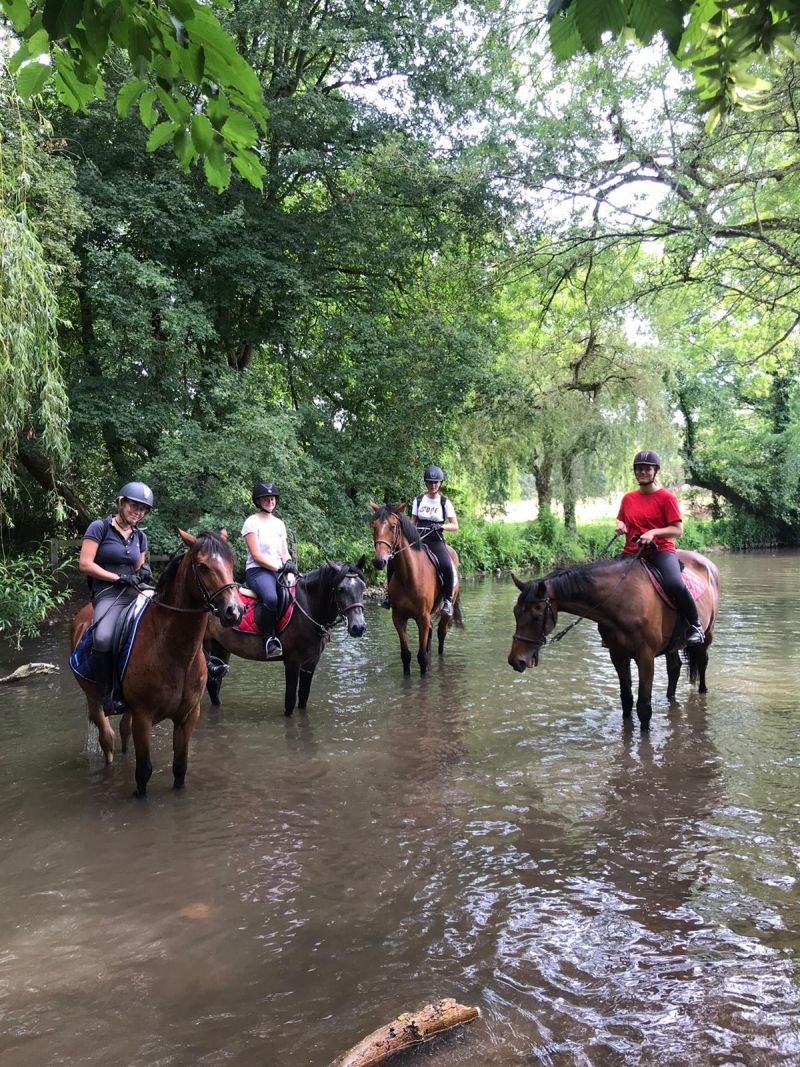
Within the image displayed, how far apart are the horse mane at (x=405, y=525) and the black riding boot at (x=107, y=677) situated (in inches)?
175

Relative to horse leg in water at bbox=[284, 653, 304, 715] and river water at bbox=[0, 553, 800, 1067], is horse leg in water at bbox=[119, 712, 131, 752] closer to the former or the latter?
river water at bbox=[0, 553, 800, 1067]

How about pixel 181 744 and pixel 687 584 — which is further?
pixel 687 584

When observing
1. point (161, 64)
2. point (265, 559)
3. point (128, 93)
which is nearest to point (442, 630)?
point (265, 559)

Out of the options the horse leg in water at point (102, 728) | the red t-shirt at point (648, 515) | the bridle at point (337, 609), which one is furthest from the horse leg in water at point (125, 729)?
the red t-shirt at point (648, 515)

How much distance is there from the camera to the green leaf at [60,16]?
7.22 feet

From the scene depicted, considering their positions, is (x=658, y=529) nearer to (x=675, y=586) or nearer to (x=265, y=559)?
(x=675, y=586)

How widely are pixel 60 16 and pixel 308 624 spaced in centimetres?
610

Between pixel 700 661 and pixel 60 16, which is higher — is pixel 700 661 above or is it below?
below

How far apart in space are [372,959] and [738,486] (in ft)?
126

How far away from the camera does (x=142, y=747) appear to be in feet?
17.5

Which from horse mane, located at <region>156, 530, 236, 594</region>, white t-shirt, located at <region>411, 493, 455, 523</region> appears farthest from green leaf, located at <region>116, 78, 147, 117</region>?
white t-shirt, located at <region>411, 493, 455, 523</region>

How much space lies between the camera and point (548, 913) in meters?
3.78

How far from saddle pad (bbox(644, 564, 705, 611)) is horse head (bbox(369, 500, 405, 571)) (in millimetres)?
3248

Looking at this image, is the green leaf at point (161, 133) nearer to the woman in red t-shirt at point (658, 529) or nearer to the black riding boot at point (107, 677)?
the black riding boot at point (107, 677)
